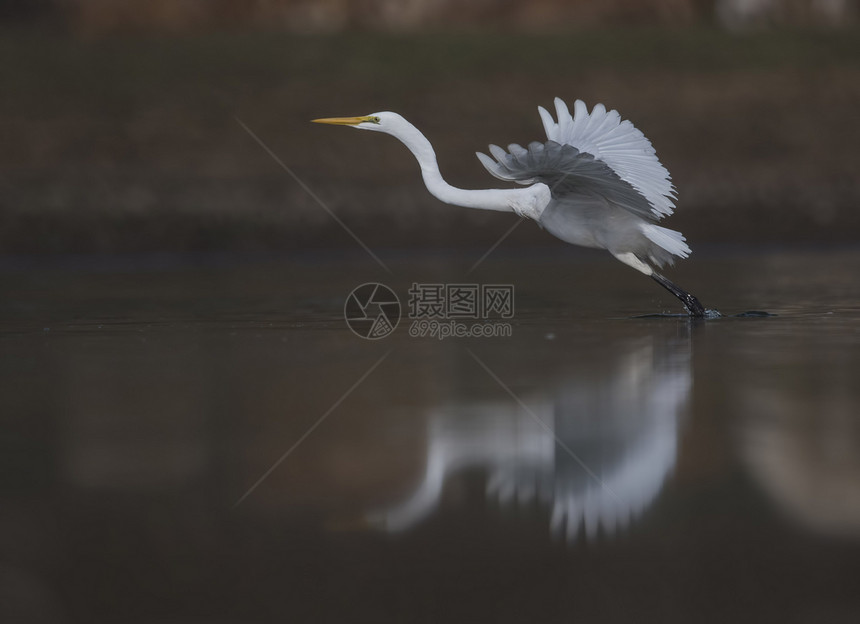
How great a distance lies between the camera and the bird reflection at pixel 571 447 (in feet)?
11.9

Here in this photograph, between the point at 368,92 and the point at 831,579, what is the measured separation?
1302cm

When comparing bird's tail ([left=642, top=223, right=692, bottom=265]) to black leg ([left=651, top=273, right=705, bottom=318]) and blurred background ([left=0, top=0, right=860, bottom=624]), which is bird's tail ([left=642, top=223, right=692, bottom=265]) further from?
blurred background ([left=0, top=0, right=860, bottom=624])

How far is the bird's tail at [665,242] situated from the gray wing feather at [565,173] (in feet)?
0.26

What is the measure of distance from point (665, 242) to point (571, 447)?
12.2 feet

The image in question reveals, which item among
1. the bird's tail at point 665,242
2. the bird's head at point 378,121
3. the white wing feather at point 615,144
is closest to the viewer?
the bird's tail at point 665,242

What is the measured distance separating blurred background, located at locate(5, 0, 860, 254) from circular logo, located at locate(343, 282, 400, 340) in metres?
3.88

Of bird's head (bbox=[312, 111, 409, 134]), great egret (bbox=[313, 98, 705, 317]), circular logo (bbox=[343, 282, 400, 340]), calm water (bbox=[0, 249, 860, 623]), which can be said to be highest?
bird's head (bbox=[312, 111, 409, 134])

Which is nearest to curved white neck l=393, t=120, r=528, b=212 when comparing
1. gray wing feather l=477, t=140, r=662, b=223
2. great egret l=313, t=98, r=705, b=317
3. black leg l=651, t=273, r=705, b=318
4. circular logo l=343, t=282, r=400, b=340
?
great egret l=313, t=98, r=705, b=317

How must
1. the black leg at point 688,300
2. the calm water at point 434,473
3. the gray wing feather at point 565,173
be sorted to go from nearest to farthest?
the calm water at point 434,473 → the gray wing feather at point 565,173 → the black leg at point 688,300

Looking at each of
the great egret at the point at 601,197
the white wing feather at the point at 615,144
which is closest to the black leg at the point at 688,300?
the great egret at the point at 601,197

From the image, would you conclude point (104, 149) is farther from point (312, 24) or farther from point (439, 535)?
point (439, 535)

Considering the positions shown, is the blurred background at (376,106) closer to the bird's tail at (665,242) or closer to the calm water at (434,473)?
the bird's tail at (665,242)

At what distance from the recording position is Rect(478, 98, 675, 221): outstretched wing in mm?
7289

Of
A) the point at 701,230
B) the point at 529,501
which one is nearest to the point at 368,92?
the point at 701,230
